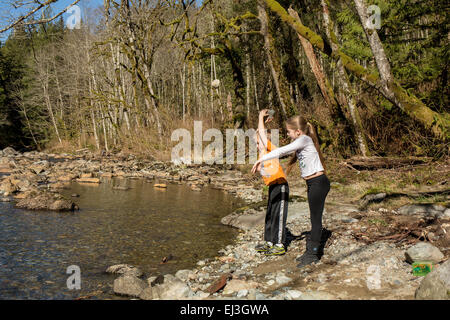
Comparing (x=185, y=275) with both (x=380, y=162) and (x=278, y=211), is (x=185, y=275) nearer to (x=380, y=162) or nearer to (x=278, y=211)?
(x=278, y=211)

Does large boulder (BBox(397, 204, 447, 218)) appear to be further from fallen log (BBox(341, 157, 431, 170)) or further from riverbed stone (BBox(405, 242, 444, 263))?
fallen log (BBox(341, 157, 431, 170))

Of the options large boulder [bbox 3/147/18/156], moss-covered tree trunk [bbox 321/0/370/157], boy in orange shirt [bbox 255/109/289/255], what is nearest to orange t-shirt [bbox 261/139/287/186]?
boy in orange shirt [bbox 255/109/289/255]

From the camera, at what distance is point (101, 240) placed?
6.94 meters

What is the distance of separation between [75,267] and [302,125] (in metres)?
3.84

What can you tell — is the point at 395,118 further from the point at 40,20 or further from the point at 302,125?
the point at 40,20

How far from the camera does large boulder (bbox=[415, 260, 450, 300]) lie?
3.28 meters

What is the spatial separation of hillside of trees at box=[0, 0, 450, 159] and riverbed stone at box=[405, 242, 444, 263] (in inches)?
163

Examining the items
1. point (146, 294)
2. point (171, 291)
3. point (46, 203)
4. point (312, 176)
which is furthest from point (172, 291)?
point (46, 203)

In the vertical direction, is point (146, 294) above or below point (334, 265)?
below

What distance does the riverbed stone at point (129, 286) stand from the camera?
15.1 ft

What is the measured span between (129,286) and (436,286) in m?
3.36

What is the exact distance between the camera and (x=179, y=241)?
6.95 meters

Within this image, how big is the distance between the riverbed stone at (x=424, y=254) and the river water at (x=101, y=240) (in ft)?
9.90

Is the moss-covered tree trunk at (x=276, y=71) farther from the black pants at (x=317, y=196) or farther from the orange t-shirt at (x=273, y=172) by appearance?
the black pants at (x=317, y=196)
